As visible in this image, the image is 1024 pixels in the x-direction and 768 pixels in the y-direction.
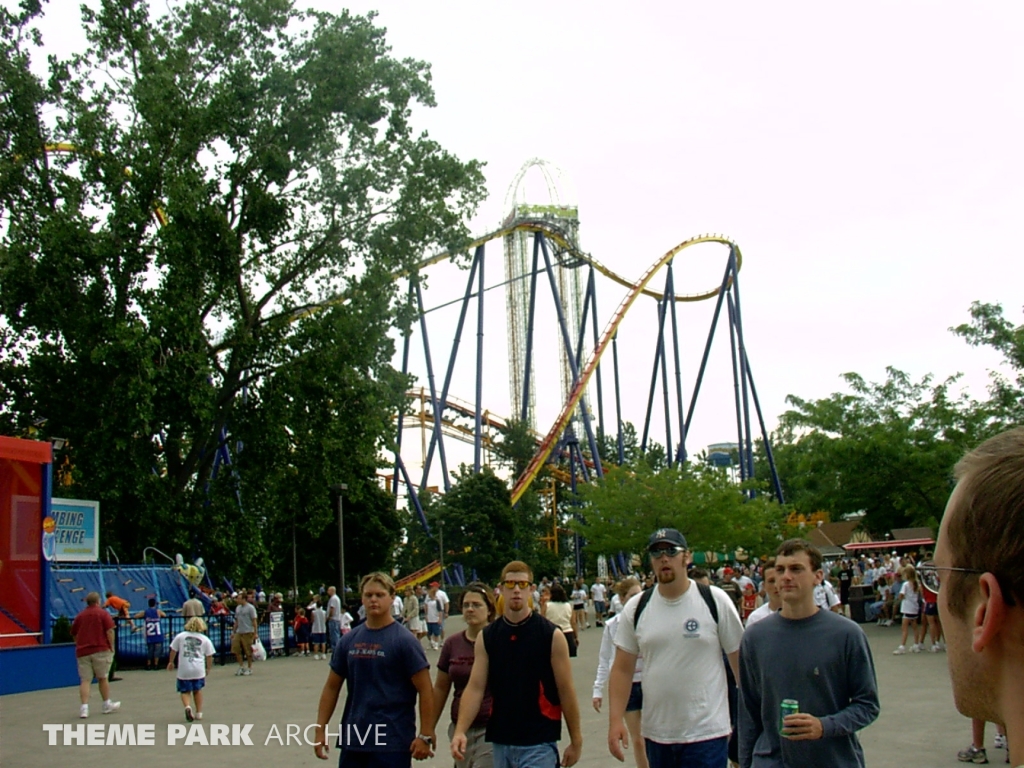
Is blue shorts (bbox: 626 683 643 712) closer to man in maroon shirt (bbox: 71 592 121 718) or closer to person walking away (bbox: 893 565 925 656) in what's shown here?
man in maroon shirt (bbox: 71 592 121 718)

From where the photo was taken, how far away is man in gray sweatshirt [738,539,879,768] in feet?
12.2

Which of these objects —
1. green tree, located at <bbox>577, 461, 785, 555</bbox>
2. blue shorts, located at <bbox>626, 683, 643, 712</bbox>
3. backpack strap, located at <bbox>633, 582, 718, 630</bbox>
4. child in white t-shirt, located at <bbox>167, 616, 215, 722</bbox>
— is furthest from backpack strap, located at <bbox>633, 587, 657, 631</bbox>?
green tree, located at <bbox>577, 461, 785, 555</bbox>

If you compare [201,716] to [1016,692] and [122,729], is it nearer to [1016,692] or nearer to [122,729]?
[122,729]

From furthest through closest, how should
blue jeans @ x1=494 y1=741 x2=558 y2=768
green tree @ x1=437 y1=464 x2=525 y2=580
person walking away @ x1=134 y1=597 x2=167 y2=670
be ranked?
1. green tree @ x1=437 y1=464 x2=525 y2=580
2. person walking away @ x1=134 y1=597 x2=167 y2=670
3. blue jeans @ x1=494 y1=741 x2=558 y2=768

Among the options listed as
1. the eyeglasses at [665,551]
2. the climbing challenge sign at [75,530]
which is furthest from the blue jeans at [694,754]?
the climbing challenge sign at [75,530]

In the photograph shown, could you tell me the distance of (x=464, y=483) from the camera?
37.0 meters

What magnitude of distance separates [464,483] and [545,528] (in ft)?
35.0

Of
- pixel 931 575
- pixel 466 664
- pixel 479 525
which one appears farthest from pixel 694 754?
pixel 479 525

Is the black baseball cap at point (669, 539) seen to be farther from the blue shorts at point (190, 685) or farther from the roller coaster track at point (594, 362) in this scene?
the roller coaster track at point (594, 362)

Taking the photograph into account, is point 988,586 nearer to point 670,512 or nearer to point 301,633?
point 301,633

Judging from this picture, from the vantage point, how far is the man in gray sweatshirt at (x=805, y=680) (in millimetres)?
3719

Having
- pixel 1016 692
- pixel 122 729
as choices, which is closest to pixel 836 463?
pixel 122 729

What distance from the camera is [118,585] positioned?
1917cm

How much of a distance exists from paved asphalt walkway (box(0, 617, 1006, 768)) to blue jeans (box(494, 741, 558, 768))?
9.58 ft
